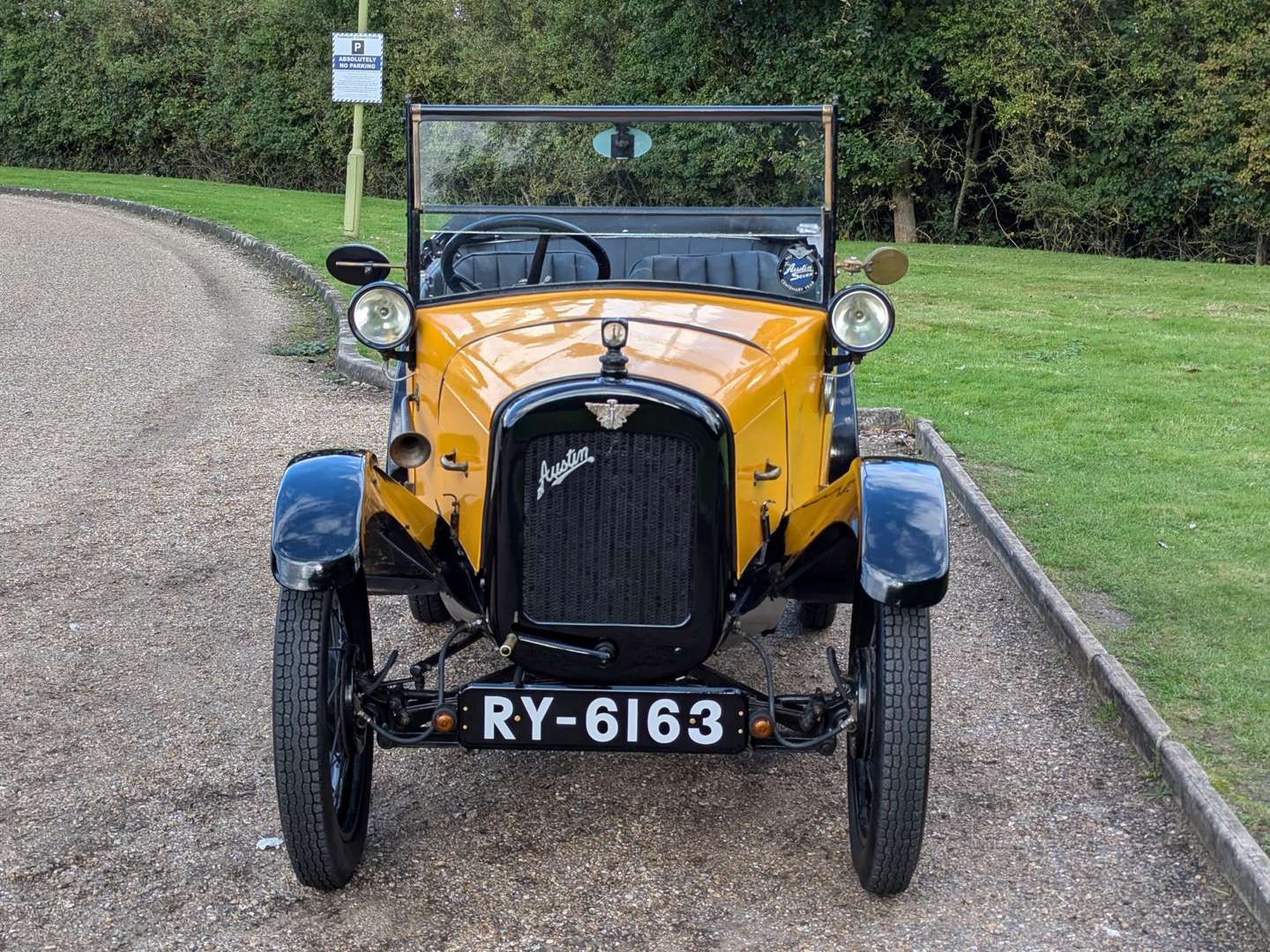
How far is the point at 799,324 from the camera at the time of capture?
4.14 metres

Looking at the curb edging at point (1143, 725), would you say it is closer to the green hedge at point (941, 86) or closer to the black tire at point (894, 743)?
the black tire at point (894, 743)

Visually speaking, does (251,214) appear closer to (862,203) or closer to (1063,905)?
(862,203)

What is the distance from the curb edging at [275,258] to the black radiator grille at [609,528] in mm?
2184

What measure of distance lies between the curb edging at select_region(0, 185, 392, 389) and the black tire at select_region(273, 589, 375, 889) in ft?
7.00

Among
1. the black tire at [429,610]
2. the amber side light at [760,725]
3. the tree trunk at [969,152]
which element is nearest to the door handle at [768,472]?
the amber side light at [760,725]

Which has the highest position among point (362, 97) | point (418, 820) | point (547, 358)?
point (362, 97)

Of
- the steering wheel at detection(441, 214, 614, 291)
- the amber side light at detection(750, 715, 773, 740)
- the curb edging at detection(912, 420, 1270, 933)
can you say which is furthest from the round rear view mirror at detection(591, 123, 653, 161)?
the amber side light at detection(750, 715, 773, 740)

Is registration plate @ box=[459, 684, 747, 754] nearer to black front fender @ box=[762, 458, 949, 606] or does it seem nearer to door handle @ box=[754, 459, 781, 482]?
black front fender @ box=[762, 458, 949, 606]

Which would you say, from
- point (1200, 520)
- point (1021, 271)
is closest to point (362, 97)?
point (1021, 271)

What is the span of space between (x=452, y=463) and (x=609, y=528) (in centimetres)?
70

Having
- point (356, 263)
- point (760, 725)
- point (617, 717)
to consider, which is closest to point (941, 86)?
point (356, 263)

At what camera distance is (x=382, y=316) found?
13.3 ft

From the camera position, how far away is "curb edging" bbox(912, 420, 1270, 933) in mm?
3262

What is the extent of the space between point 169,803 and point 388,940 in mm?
984
